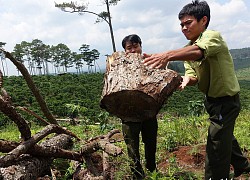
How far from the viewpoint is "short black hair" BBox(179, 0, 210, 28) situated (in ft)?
8.01

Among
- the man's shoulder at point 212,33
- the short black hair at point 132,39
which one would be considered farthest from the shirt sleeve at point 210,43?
the short black hair at point 132,39

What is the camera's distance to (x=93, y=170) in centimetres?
300

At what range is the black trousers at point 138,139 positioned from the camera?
2.91m

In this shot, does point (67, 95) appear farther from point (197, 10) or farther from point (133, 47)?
point (197, 10)

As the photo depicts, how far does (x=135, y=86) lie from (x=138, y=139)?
2.29ft

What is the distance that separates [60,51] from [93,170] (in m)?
73.6

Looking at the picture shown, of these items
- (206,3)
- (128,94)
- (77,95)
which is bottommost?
(77,95)

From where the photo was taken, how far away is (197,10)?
8.00 ft

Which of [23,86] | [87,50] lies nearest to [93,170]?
[23,86]

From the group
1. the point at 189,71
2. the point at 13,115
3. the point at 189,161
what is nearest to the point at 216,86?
the point at 189,71

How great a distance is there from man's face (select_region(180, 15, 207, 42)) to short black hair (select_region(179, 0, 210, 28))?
1.1 inches

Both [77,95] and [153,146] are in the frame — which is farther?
[77,95]

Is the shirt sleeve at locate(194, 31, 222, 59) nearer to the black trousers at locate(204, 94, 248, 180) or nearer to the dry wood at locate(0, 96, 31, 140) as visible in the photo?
the black trousers at locate(204, 94, 248, 180)

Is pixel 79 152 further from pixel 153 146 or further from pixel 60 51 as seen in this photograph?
pixel 60 51
